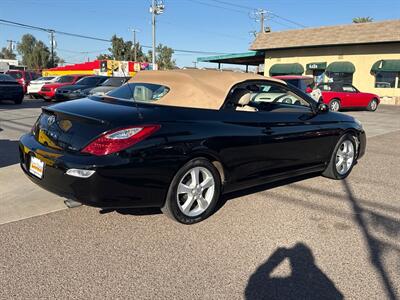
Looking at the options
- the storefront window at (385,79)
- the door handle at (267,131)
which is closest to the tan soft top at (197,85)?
the door handle at (267,131)

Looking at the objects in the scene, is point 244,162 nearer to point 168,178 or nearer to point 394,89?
point 168,178

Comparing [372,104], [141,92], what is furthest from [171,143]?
[372,104]

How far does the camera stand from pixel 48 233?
3725 mm

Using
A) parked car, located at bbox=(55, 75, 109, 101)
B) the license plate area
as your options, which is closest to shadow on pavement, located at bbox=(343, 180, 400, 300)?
the license plate area

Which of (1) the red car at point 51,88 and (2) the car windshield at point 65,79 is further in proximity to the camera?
(2) the car windshield at point 65,79

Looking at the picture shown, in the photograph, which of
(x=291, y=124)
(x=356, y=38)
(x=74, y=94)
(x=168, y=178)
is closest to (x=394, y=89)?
(x=356, y=38)

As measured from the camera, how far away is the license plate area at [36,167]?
3.77 meters

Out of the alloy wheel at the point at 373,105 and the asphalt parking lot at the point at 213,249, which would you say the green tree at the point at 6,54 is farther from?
the asphalt parking lot at the point at 213,249

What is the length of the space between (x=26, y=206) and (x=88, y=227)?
3.21 ft

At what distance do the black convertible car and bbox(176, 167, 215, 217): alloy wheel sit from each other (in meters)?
0.01

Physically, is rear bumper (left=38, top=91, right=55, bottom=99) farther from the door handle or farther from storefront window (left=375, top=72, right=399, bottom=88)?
storefront window (left=375, top=72, right=399, bottom=88)

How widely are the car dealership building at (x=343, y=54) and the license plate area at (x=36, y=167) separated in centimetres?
2709

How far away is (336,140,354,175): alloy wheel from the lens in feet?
19.4

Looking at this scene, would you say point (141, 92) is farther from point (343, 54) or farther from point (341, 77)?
point (341, 77)
